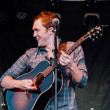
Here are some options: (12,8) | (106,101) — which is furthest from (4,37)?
(106,101)

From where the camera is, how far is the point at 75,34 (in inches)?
194

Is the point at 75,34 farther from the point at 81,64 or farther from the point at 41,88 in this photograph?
the point at 41,88

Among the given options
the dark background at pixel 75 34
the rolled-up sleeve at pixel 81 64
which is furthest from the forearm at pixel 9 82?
the dark background at pixel 75 34

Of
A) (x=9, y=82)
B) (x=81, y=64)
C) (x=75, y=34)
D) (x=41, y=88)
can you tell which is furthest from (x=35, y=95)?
(x=75, y=34)

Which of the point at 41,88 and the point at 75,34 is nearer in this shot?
A: the point at 41,88

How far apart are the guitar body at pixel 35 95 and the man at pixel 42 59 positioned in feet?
0.25

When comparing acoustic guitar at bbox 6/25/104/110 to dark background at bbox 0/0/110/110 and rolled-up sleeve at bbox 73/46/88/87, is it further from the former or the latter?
dark background at bbox 0/0/110/110

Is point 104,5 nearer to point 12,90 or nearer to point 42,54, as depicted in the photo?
point 42,54

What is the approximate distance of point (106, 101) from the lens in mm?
4770

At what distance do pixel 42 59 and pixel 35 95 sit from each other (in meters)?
0.53

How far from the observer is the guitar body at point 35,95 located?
282 centimetres

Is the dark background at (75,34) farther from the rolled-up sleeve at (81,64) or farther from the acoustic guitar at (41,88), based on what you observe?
the acoustic guitar at (41,88)

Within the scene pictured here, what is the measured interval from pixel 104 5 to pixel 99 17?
248mm

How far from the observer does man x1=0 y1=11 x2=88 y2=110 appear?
2.76 meters
